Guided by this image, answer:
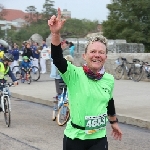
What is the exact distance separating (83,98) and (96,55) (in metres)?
0.38

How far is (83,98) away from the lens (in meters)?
3.76

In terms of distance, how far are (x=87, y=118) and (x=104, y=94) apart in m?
0.26

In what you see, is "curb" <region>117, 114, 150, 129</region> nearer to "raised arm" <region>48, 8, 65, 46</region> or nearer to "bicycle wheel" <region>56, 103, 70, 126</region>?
"bicycle wheel" <region>56, 103, 70, 126</region>

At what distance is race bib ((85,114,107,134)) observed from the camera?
3.73 m

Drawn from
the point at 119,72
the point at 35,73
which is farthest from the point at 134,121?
the point at 35,73

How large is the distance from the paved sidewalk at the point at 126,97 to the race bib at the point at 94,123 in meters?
5.58

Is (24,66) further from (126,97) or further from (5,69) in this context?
(5,69)

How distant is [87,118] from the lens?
3740 mm

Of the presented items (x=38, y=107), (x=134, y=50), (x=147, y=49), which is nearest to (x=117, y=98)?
(x=38, y=107)

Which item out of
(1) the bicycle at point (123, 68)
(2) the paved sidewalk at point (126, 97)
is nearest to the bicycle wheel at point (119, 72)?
(1) the bicycle at point (123, 68)

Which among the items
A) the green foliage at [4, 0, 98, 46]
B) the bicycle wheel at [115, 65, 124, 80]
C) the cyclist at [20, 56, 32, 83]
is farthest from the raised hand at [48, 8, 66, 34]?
the green foliage at [4, 0, 98, 46]

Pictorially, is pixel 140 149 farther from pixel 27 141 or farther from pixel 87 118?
pixel 87 118

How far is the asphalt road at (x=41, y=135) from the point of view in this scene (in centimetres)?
753

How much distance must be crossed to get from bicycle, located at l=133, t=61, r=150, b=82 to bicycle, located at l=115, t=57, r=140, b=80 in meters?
0.26
